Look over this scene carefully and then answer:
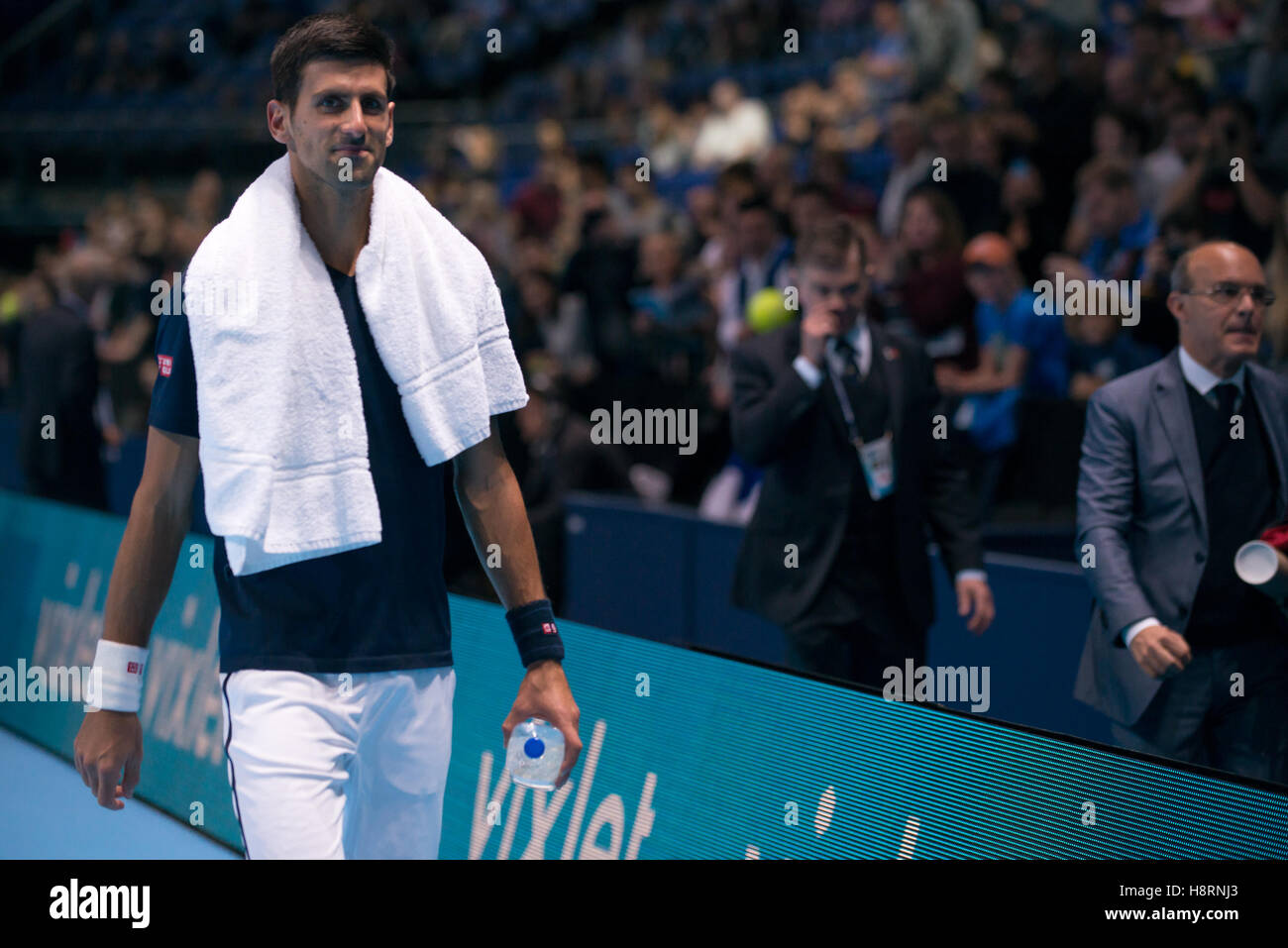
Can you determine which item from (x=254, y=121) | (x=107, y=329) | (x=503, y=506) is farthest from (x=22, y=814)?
(x=254, y=121)

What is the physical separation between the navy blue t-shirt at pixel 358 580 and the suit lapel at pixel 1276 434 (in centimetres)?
261

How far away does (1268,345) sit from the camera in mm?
5824

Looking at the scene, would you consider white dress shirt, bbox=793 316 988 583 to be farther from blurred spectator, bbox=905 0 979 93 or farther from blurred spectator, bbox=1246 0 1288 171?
blurred spectator, bbox=905 0 979 93

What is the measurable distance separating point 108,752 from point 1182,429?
9.85ft

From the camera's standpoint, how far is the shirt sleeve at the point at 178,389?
2811 millimetres

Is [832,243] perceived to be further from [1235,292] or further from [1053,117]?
[1053,117]

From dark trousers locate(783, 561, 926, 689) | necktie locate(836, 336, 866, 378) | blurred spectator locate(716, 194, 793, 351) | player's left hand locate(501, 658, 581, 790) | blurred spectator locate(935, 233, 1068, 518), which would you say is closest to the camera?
player's left hand locate(501, 658, 581, 790)

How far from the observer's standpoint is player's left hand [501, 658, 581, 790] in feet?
9.46

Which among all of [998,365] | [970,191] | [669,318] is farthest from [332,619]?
[669,318]

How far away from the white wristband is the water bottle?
689 mm

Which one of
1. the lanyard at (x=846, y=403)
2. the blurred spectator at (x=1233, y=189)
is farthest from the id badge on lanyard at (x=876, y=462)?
the blurred spectator at (x=1233, y=189)

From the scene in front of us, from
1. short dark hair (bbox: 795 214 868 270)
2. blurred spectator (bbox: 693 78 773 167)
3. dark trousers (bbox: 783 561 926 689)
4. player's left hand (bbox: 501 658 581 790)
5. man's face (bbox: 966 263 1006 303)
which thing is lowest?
dark trousers (bbox: 783 561 926 689)

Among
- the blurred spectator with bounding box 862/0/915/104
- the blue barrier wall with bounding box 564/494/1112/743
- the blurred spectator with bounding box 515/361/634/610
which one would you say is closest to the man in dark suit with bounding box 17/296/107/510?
the blurred spectator with bounding box 515/361/634/610
